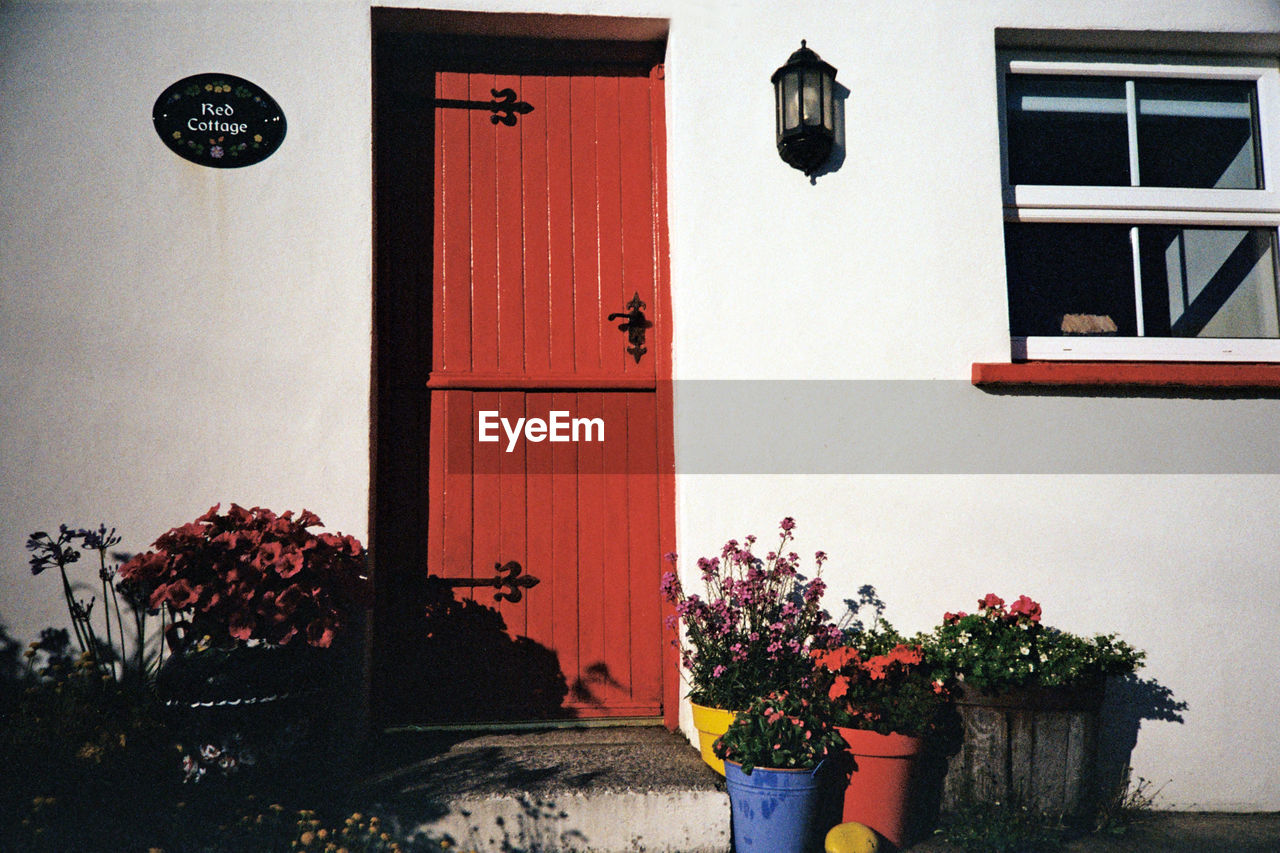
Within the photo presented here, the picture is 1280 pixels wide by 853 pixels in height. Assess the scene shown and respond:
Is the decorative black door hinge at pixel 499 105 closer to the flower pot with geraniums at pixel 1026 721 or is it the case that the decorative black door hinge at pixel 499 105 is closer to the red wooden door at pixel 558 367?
the red wooden door at pixel 558 367

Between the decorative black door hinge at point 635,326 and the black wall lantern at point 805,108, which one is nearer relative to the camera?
the black wall lantern at point 805,108

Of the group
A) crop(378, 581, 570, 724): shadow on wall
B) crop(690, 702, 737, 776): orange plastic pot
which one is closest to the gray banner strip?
crop(690, 702, 737, 776): orange plastic pot

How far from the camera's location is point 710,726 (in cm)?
302

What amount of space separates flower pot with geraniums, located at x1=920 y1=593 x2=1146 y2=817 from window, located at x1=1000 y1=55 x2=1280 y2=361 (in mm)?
1409

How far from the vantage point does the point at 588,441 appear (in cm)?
365

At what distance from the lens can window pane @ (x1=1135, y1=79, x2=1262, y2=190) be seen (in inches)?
152

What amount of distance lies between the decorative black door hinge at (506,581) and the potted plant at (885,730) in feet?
4.24

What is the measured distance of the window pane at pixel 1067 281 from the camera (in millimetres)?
3725

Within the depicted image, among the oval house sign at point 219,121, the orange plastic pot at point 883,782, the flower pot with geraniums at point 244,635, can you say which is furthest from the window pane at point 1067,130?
the flower pot with geraniums at point 244,635

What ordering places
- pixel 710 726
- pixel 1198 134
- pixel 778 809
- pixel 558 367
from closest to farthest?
pixel 778 809 → pixel 710 726 → pixel 558 367 → pixel 1198 134

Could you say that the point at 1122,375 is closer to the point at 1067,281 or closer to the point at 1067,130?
the point at 1067,281

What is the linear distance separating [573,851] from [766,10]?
11.1 feet

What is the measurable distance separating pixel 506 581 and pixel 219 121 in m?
2.20

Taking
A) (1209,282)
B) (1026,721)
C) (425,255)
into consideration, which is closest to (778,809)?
(1026,721)
